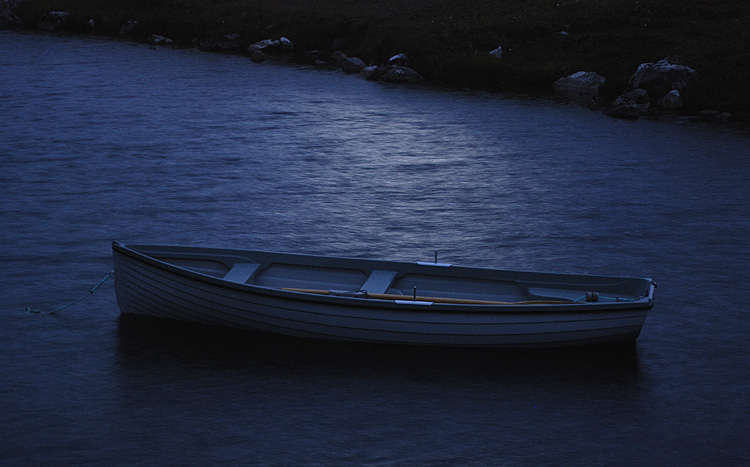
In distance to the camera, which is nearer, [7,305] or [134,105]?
[7,305]

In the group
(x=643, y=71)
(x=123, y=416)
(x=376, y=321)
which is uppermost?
(x=643, y=71)

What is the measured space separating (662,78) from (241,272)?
3697cm

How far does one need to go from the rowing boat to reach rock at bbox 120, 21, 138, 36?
56.2 meters

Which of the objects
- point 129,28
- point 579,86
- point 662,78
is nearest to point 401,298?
point 662,78

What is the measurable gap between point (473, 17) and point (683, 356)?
161ft

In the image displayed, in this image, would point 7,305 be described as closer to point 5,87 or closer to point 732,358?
point 732,358

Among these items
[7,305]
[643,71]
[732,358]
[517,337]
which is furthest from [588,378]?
[643,71]

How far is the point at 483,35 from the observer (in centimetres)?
6550

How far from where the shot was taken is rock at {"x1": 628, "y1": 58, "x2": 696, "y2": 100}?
5469 cm

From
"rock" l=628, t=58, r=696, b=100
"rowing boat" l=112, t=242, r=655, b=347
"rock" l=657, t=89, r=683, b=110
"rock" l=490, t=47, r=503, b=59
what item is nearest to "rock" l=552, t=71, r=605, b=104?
"rock" l=628, t=58, r=696, b=100

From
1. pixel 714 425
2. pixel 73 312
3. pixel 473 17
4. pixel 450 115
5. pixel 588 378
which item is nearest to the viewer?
pixel 714 425

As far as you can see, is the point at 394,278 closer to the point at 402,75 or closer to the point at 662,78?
the point at 662,78

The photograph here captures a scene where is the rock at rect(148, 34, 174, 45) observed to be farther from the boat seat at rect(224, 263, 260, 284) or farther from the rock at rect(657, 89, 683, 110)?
the boat seat at rect(224, 263, 260, 284)

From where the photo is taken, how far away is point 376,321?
2355 centimetres
